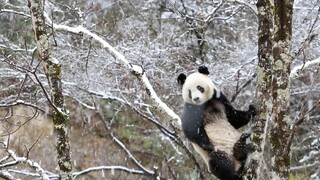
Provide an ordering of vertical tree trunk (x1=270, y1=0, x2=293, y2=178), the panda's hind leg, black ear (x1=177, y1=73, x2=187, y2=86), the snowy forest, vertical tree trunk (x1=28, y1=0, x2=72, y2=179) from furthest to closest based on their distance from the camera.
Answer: the snowy forest
black ear (x1=177, y1=73, x2=187, y2=86)
the panda's hind leg
vertical tree trunk (x1=28, y1=0, x2=72, y2=179)
vertical tree trunk (x1=270, y1=0, x2=293, y2=178)

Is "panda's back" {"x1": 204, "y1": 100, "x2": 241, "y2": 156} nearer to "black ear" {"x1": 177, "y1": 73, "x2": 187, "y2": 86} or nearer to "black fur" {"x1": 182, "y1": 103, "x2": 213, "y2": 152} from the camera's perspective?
"black fur" {"x1": 182, "y1": 103, "x2": 213, "y2": 152}

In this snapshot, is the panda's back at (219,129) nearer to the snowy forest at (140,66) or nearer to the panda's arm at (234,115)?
the panda's arm at (234,115)

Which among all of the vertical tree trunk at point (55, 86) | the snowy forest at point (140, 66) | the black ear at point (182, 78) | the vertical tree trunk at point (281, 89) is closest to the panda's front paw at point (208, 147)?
the black ear at point (182, 78)

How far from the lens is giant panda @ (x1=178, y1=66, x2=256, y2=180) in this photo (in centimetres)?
443

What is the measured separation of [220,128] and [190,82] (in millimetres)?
497

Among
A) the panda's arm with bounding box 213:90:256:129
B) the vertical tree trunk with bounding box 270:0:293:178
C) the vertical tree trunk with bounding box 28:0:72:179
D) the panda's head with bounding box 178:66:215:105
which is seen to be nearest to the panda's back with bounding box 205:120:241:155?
the panda's arm with bounding box 213:90:256:129

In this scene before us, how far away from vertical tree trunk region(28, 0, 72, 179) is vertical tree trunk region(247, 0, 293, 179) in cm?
168

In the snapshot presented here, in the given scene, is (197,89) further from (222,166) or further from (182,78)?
(222,166)

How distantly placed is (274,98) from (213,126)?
166 cm

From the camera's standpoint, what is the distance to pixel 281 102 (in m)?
2.98

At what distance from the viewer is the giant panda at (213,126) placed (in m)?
4.43

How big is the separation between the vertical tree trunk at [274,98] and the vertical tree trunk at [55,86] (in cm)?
168

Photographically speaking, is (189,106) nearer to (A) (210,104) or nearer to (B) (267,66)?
(A) (210,104)

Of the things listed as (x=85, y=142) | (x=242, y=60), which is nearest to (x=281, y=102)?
(x=242, y=60)
